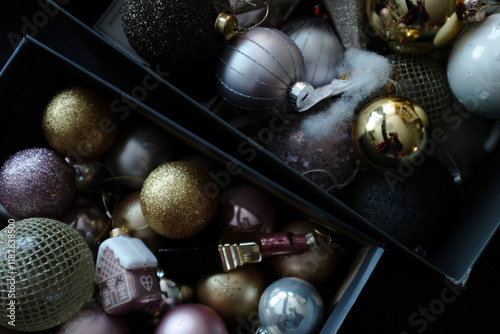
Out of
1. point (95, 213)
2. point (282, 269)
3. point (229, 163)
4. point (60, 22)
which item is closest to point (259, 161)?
point (229, 163)

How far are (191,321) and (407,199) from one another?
0.36m

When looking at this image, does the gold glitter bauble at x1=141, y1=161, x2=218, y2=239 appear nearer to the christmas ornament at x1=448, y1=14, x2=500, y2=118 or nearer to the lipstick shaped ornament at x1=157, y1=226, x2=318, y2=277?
the lipstick shaped ornament at x1=157, y1=226, x2=318, y2=277

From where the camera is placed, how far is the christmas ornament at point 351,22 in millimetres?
759

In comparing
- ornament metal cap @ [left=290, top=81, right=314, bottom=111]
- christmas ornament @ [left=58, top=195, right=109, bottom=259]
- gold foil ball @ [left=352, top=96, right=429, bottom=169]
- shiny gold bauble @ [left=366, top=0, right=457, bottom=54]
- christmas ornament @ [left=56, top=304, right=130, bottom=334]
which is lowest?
christmas ornament @ [left=56, top=304, right=130, bottom=334]

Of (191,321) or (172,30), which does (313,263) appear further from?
(172,30)

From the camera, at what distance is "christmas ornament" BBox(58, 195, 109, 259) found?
70 centimetres

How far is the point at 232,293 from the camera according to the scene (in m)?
0.67

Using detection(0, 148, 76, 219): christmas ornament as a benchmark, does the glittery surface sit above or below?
above

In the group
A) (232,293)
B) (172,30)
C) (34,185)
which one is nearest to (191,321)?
(232,293)

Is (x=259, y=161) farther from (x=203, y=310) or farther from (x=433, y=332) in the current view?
(x=433, y=332)

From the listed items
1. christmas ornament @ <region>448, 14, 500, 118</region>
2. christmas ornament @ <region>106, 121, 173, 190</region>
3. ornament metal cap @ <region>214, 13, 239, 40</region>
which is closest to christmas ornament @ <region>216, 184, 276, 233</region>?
christmas ornament @ <region>106, 121, 173, 190</region>

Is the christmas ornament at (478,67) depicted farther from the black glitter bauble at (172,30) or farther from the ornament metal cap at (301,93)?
the black glitter bauble at (172,30)

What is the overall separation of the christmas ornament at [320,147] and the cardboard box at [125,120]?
59mm

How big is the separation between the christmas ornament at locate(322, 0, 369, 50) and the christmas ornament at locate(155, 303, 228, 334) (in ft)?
1.54
